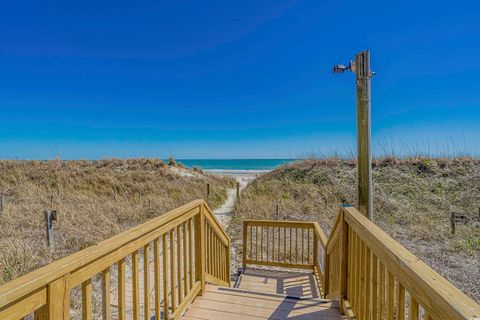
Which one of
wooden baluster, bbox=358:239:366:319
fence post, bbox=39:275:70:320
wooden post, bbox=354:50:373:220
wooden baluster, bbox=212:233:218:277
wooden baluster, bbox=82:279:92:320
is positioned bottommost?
wooden baluster, bbox=212:233:218:277

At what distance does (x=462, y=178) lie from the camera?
9883 mm

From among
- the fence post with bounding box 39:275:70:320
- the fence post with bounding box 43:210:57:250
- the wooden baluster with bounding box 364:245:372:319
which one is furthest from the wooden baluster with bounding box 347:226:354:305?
the fence post with bounding box 43:210:57:250

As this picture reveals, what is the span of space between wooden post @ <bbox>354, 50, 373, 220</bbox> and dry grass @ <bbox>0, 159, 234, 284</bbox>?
4.71m

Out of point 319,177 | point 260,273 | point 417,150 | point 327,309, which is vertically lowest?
point 260,273

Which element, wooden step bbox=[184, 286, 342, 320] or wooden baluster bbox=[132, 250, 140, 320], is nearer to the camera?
wooden baluster bbox=[132, 250, 140, 320]

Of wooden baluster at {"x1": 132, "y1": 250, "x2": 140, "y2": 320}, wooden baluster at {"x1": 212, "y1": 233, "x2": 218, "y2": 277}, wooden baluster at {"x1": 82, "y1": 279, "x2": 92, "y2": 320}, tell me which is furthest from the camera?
wooden baluster at {"x1": 212, "y1": 233, "x2": 218, "y2": 277}

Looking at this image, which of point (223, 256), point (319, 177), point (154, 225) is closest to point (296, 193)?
point (319, 177)

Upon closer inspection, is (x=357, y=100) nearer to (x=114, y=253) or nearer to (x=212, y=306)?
(x=212, y=306)

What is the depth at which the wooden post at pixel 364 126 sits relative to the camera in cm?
321

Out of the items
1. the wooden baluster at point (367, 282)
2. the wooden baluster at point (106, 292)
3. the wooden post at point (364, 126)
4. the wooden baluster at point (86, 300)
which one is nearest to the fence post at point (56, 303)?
the wooden baluster at point (86, 300)

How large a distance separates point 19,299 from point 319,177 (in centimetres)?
1142

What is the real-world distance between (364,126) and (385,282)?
7.38 feet

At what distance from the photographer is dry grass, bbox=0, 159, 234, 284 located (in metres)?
4.22

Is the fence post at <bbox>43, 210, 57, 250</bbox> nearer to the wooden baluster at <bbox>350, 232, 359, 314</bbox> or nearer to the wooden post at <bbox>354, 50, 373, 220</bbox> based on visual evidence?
the wooden baluster at <bbox>350, 232, 359, 314</bbox>
